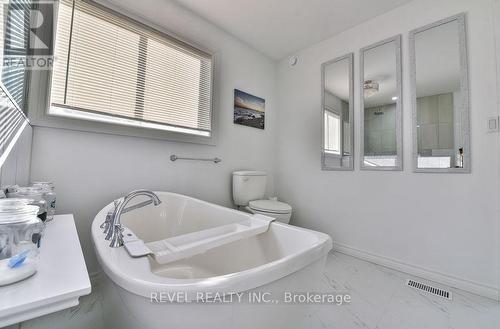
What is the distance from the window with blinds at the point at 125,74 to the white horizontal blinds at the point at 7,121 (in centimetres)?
50

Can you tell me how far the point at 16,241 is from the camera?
0.48 meters

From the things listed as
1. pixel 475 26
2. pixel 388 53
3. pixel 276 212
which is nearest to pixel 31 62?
pixel 276 212

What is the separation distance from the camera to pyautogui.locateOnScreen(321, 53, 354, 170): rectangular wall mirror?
85.7 inches

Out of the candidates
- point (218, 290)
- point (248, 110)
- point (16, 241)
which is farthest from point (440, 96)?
point (16, 241)

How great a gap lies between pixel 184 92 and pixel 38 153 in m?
1.17

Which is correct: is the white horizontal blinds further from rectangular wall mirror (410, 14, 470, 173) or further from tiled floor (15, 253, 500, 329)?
rectangular wall mirror (410, 14, 470, 173)

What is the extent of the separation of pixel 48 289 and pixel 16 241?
0.20m

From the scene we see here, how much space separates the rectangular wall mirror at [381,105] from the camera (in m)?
1.88

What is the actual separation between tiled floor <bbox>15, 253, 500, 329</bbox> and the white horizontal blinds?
0.72 m

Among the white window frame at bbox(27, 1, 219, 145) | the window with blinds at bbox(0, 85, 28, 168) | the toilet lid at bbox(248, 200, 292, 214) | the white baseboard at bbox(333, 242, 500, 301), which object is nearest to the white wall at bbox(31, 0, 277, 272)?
the white window frame at bbox(27, 1, 219, 145)

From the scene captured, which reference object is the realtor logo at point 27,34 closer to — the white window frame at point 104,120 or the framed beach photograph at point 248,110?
the white window frame at point 104,120

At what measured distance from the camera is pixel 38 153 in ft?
4.35

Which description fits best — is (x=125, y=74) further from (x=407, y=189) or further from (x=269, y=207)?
(x=407, y=189)

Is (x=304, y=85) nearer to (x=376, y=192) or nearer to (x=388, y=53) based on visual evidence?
(x=388, y=53)
